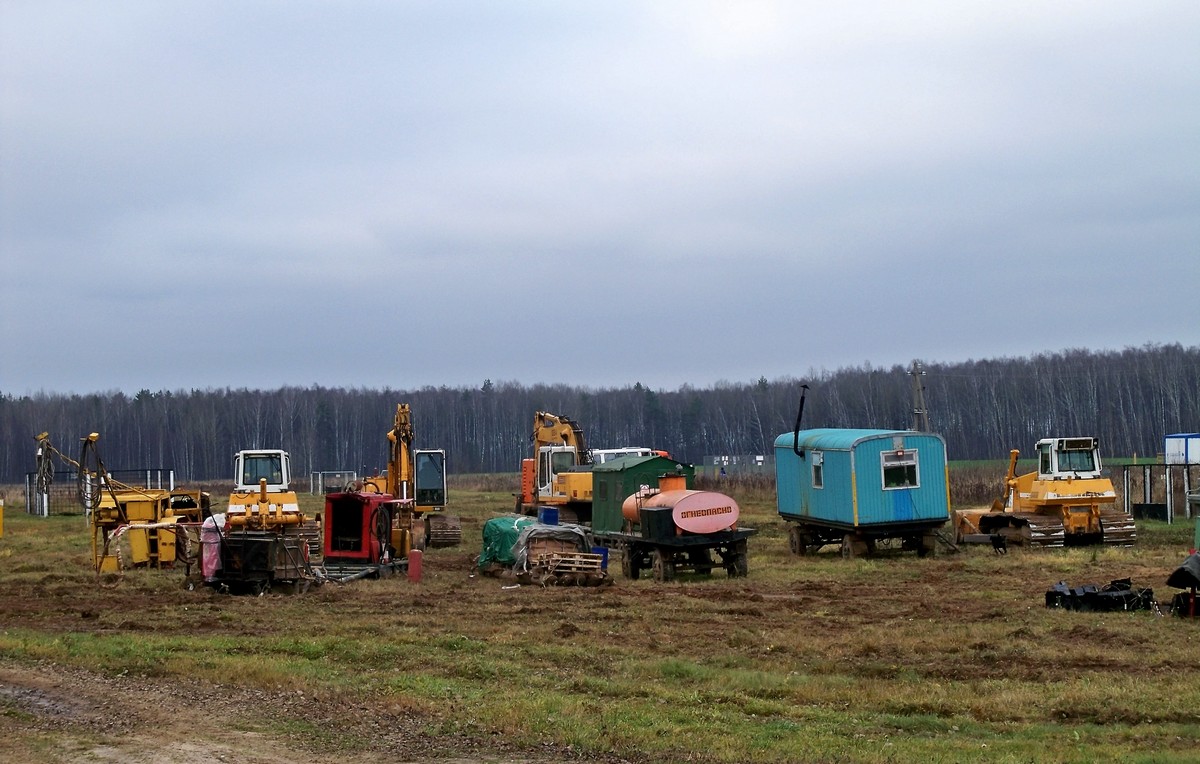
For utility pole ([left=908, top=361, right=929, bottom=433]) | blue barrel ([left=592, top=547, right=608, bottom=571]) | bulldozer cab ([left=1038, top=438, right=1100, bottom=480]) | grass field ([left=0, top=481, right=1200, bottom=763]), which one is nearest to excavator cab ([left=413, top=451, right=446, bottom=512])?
utility pole ([left=908, top=361, right=929, bottom=433])

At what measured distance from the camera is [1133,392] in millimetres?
107375

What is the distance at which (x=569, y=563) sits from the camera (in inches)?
932

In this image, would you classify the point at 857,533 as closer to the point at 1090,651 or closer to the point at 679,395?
the point at 1090,651

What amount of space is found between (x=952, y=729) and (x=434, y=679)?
5.35 metres

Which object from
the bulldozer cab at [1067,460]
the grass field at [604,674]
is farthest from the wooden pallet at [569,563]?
the bulldozer cab at [1067,460]

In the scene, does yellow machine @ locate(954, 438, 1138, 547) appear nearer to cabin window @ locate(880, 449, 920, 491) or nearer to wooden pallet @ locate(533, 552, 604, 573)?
cabin window @ locate(880, 449, 920, 491)

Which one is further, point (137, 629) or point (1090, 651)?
point (137, 629)

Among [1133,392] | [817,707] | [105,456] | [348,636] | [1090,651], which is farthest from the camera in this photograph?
[105,456]

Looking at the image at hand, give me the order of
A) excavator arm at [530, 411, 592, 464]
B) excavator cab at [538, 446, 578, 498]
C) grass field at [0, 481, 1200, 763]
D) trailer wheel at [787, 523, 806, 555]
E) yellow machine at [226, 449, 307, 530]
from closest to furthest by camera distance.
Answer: grass field at [0, 481, 1200, 763] → yellow machine at [226, 449, 307, 530] → trailer wheel at [787, 523, 806, 555] → excavator cab at [538, 446, 578, 498] → excavator arm at [530, 411, 592, 464]

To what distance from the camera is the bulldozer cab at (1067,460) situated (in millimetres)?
30578

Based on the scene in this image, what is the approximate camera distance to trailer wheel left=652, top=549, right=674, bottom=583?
24.3 metres

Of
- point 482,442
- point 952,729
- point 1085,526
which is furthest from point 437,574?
point 482,442

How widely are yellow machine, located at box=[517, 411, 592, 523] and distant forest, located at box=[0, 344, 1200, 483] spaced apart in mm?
61040

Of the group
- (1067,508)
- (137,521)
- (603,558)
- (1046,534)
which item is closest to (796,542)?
(1046,534)
